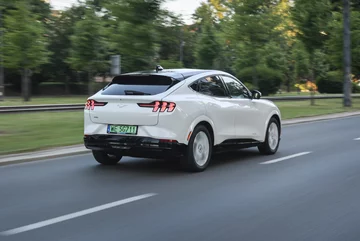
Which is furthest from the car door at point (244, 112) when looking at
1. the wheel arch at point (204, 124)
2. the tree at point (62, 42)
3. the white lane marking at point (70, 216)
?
the tree at point (62, 42)

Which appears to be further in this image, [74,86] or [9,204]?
[74,86]

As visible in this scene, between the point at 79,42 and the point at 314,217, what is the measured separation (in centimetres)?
4034

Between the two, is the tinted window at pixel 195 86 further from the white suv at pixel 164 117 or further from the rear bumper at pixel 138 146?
the rear bumper at pixel 138 146

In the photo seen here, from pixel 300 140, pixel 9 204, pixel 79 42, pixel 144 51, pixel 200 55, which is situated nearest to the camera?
pixel 9 204

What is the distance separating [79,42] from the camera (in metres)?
44.6

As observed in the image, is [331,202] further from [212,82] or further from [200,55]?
[200,55]

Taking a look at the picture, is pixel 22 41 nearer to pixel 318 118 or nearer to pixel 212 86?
pixel 318 118

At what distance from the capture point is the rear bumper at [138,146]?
27.5 feet

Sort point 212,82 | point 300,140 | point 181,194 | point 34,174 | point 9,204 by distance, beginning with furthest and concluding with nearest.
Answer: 1. point 300,140
2. point 212,82
3. point 34,174
4. point 181,194
5. point 9,204

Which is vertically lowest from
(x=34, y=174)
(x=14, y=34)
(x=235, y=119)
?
(x=34, y=174)

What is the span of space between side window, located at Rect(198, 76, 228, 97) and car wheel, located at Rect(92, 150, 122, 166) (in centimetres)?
194

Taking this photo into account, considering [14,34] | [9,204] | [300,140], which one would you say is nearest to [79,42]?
[14,34]

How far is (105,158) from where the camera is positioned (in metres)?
9.70

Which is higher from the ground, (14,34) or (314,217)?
(14,34)
